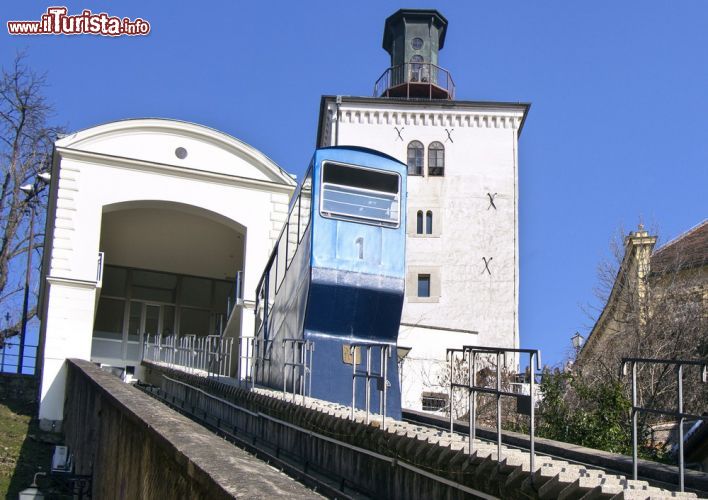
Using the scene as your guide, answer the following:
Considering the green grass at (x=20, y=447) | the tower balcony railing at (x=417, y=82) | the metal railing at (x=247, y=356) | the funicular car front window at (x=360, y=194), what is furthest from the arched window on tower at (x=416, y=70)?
the funicular car front window at (x=360, y=194)

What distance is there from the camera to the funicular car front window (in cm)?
1323

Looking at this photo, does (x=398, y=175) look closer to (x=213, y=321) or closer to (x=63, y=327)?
(x=63, y=327)

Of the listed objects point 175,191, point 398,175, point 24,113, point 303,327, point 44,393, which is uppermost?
point 24,113

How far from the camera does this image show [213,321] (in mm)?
34000

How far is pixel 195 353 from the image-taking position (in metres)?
25.3

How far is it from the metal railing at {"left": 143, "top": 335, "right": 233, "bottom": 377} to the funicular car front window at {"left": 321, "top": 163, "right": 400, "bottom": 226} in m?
7.04

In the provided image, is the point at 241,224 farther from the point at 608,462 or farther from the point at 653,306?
the point at 608,462

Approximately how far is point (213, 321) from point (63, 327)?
439 inches

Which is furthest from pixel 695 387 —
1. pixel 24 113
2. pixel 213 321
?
pixel 24 113

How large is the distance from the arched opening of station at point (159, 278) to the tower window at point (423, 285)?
8.91 metres

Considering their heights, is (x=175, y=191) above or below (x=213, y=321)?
above

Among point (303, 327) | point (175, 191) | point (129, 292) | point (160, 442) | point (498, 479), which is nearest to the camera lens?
point (160, 442)

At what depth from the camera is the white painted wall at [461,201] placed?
125 ft

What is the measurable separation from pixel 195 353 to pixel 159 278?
9.67m
